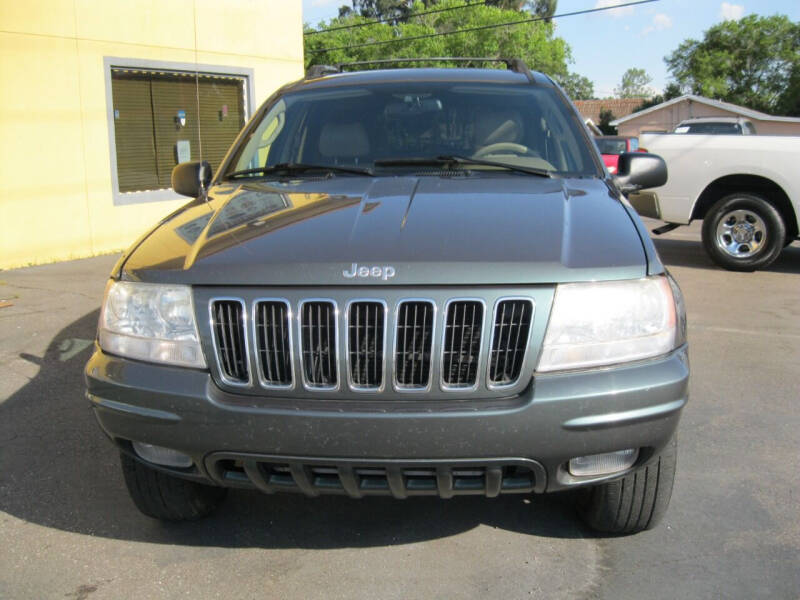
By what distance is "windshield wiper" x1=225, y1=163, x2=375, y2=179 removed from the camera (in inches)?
140

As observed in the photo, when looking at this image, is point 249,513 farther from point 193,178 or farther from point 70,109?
point 70,109

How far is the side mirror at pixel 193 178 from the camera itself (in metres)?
3.91

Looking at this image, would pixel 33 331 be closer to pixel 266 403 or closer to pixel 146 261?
pixel 146 261

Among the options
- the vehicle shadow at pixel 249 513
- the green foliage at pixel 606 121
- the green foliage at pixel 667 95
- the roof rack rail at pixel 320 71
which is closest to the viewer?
the vehicle shadow at pixel 249 513

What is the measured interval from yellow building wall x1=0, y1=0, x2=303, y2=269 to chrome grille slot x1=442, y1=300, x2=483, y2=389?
26.7 feet

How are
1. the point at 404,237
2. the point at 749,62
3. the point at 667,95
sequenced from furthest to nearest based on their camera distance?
1. the point at 667,95
2. the point at 749,62
3. the point at 404,237

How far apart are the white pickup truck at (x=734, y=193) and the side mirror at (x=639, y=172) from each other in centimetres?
527

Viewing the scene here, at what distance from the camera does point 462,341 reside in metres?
2.46

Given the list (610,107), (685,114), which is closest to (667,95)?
(610,107)

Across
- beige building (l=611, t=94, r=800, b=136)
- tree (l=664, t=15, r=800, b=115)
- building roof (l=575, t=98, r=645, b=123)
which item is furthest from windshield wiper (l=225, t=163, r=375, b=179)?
building roof (l=575, t=98, r=645, b=123)

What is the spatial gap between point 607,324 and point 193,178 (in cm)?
227

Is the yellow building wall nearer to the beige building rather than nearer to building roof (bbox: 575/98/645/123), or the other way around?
the beige building

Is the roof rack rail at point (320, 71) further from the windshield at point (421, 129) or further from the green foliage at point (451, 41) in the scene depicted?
the green foliage at point (451, 41)

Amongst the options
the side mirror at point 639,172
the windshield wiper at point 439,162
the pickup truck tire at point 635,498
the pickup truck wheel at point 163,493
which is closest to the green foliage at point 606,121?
the side mirror at point 639,172
